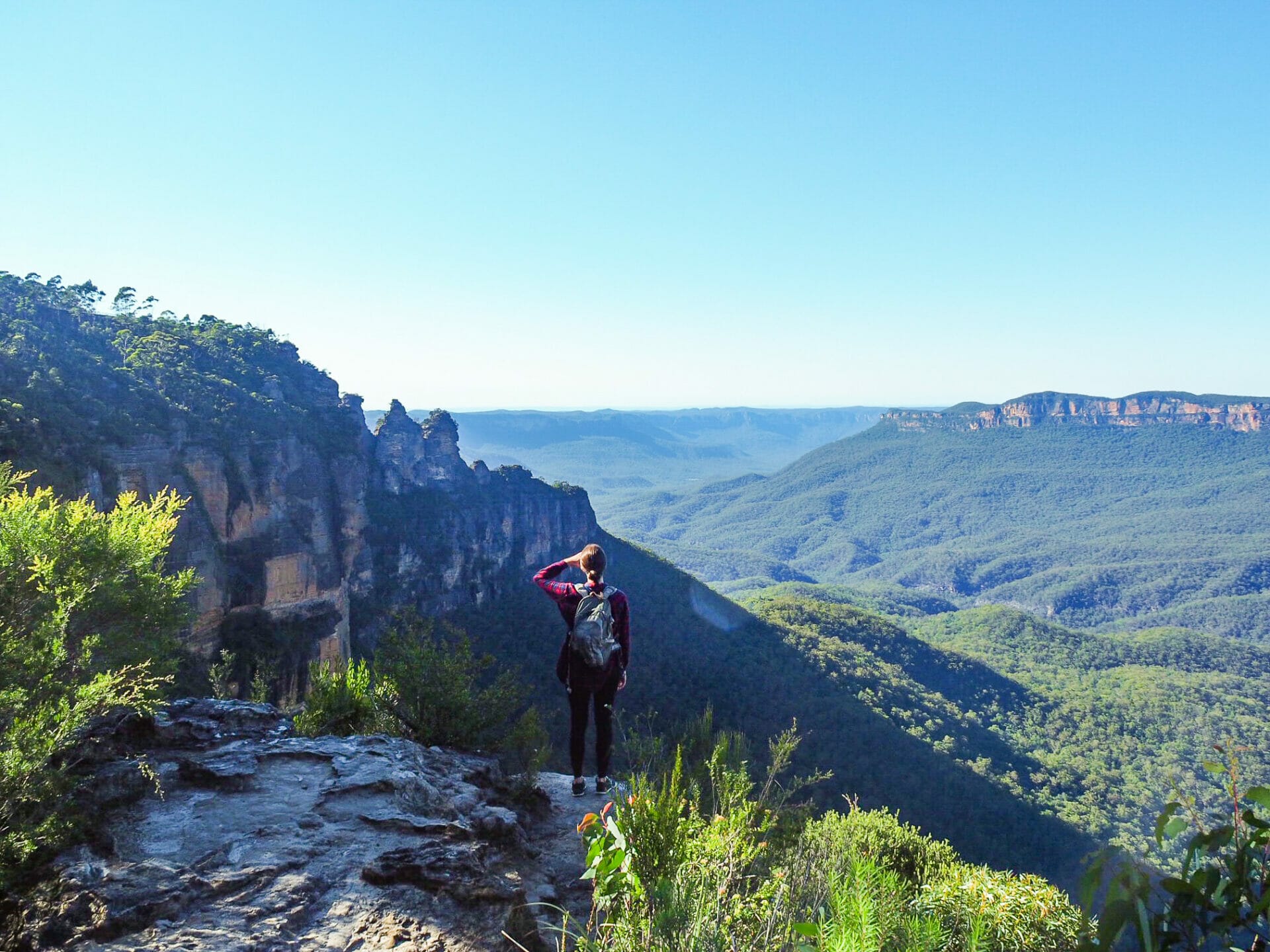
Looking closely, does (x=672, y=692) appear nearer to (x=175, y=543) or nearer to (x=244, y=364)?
(x=175, y=543)

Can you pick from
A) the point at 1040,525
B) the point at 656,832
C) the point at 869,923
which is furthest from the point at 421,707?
the point at 1040,525

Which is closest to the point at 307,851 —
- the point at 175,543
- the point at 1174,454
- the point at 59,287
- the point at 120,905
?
the point at 120,905

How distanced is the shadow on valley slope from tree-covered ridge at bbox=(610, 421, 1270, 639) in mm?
71866

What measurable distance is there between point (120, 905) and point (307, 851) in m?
1.04

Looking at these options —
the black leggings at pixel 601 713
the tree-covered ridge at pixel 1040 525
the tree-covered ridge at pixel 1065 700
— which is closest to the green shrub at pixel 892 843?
the black leggings at pixel 601 713

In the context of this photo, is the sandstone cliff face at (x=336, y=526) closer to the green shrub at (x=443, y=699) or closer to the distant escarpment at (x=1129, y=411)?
the green shrub at (x=443, y=699)

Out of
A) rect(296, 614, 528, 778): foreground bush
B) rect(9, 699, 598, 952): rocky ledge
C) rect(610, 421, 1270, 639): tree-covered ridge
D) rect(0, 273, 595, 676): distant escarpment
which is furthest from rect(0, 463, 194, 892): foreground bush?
rect(610, 421, 1270, 639): tree-covered ridge

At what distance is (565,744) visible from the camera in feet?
72.8

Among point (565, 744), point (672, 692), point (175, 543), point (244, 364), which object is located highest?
point (244, 364)

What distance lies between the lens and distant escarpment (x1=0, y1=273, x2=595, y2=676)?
1786cm

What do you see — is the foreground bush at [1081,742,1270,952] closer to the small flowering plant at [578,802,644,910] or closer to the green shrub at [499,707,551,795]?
the small flowering plant at [578,802,644,910]

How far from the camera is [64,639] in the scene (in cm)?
460

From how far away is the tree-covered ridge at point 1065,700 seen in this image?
38.1m

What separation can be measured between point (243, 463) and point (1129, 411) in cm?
22715
